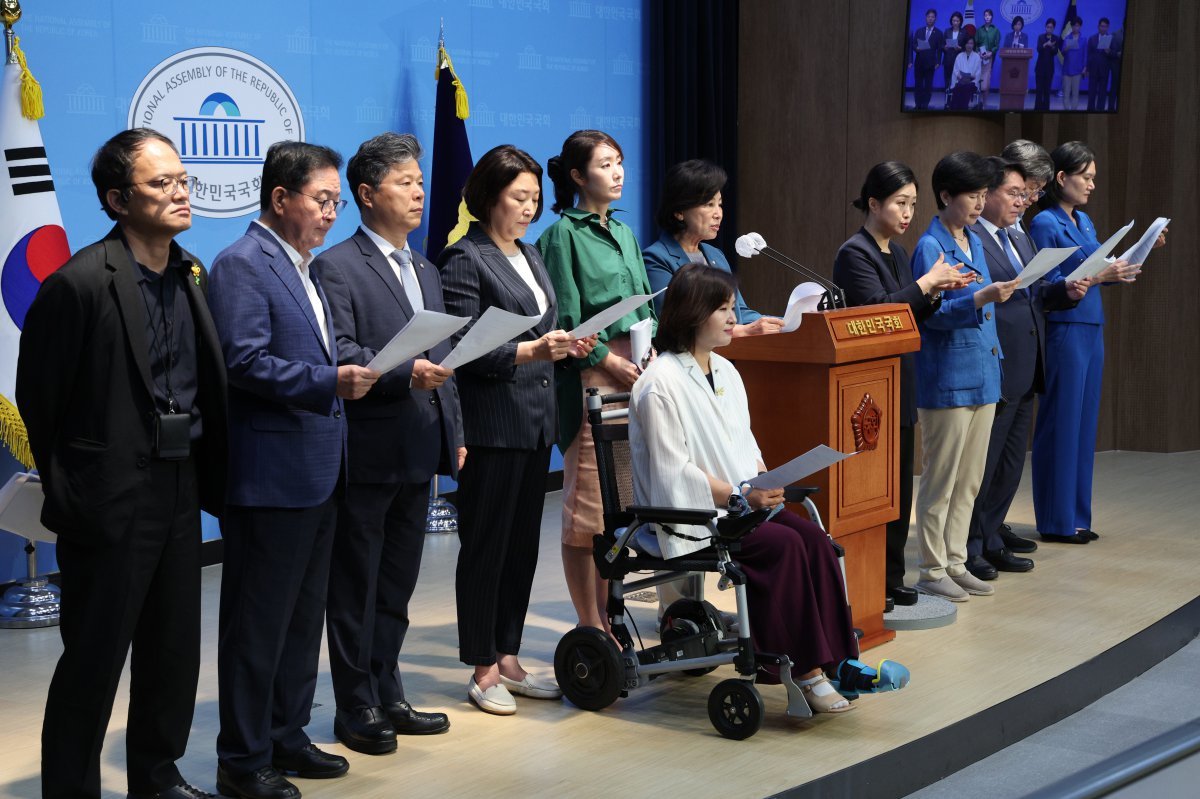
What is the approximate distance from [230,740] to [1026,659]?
240 centimetres

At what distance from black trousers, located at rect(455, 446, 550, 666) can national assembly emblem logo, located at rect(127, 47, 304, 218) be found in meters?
2.39

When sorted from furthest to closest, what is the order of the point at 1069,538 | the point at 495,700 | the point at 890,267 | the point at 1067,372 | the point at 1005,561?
the point at 1069,538
the point at 1067,372
the point at 1005,561
the point at 890,267
the point at 495,700

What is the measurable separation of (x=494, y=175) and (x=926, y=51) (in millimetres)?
4523

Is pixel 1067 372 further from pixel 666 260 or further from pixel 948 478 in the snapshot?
pixel 666 260

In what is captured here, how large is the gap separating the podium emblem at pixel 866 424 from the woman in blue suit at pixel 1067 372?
1832mm

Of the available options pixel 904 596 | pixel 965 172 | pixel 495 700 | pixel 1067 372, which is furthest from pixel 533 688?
pixel 1067 372

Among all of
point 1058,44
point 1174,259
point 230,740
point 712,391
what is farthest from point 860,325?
point 1174,259

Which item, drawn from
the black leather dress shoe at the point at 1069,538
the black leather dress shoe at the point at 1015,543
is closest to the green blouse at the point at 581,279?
the black leather dress shoe at the point at 1015,543

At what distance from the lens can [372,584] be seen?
11.4 feet

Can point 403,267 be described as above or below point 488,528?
above

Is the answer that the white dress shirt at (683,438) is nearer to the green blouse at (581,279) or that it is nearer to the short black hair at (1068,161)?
the green blouse at (581,279)

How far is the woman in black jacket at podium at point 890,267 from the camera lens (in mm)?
4641

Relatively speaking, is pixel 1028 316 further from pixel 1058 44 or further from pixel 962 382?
pixel 1058 44

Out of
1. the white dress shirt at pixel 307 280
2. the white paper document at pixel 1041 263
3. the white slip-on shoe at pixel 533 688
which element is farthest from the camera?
the white paper document at pixel 1041 263
